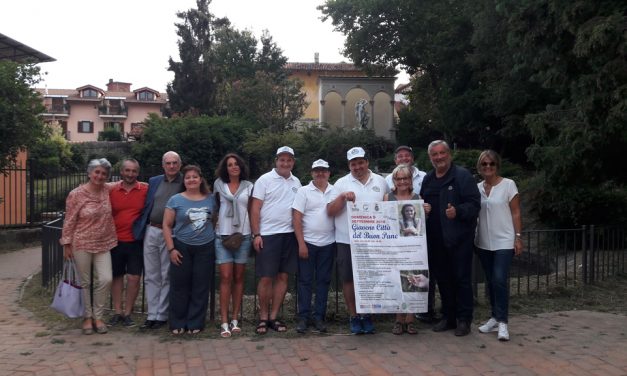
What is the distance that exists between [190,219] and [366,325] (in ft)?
6.54

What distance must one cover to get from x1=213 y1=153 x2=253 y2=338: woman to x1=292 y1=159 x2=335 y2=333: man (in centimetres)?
52

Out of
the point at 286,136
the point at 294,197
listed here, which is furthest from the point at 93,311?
the point at 286,136

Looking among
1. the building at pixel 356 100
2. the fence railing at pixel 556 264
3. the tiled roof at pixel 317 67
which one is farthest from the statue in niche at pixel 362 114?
the fence railing at pixel 556 264

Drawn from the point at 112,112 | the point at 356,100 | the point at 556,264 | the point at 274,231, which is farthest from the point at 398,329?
the point at 112,112

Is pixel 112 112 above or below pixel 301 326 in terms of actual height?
above

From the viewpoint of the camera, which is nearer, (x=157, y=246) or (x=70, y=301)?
(x=70, y=301)

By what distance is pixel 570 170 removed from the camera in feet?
31.2

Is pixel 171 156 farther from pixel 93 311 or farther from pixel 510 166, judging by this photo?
pixel 510 166

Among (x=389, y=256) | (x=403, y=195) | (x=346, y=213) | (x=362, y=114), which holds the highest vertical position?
(x=362, y=114)

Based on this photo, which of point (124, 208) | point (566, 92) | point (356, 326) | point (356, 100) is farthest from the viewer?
point (356, 100)

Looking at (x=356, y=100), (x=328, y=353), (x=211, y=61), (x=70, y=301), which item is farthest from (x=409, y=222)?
(x=211, y=61)

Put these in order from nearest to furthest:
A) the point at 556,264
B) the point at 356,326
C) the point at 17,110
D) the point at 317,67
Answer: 1. the point at 356,326
2. the point at 556,264
3. the point at 17,110
4. the point at 317,67

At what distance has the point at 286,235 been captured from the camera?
225 inches

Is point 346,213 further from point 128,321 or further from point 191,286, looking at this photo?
point 128,321
